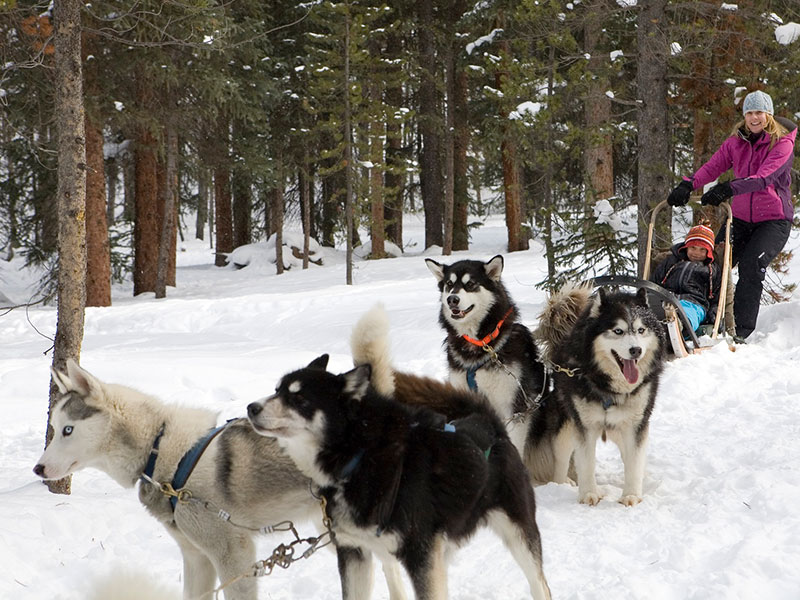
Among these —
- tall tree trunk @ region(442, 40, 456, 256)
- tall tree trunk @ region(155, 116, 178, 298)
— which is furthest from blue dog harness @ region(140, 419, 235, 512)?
tall tree trunk @ region(442, 40, 456, 256)

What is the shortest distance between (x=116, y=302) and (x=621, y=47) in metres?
13.3

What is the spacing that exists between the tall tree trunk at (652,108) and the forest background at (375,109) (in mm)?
27

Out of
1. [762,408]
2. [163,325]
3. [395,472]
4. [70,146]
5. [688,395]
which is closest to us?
[395,472]

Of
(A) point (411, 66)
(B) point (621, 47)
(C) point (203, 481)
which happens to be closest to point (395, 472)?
(C) point (203, 481)

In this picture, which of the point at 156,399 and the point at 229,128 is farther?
the point at 229,128

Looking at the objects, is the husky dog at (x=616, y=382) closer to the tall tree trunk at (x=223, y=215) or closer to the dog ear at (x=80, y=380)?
the dog ear at (x=80, y=380)

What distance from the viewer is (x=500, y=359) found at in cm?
515

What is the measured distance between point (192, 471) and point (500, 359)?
2.55 meters

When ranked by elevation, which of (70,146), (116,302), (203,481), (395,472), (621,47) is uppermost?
(621,47)

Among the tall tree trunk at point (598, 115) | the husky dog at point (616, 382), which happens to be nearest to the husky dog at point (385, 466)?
the husky dog at point (616, 382)

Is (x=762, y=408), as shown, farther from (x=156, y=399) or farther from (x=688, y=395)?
(x=156, y=399)

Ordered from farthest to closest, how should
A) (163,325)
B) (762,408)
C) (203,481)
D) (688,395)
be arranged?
(163,325)
(688,395)
(762,408)
(203,481)

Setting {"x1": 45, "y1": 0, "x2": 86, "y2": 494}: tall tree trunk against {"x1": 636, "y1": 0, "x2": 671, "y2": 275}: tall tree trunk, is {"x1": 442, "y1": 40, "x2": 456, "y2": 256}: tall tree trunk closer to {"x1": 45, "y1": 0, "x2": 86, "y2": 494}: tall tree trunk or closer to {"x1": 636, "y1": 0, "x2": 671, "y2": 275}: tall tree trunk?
{"x1": 636, "y1": 0, "x2": 671, "y2": 275}: tall tree trunk

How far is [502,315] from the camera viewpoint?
5238 mm
